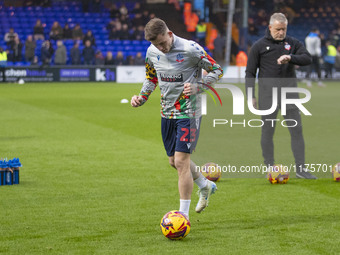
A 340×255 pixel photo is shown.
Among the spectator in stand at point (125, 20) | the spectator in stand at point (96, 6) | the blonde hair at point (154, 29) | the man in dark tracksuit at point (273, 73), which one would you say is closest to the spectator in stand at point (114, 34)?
the spectator in stand at point (125, 20)

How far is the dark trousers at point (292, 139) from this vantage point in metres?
9.34

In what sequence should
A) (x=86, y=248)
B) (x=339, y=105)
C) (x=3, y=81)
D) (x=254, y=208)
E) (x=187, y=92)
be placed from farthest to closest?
(x=3, y=81) < (x=339, y=105) < (x=254, y=208) < (x=187, y=92) < (x=86, y=248)

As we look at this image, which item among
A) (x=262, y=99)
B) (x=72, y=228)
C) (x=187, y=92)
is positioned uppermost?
(x=187, y=92)

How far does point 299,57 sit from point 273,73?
18.4 inches

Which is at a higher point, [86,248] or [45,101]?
[86,248]

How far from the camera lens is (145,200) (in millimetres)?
8133

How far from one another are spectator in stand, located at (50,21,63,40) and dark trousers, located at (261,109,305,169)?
1168 inches

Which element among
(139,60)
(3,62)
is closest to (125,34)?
(139,60)

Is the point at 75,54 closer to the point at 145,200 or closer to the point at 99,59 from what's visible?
the point at 99,59

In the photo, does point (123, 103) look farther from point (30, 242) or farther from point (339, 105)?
point (30, 242)

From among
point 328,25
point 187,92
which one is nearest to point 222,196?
point 187,92

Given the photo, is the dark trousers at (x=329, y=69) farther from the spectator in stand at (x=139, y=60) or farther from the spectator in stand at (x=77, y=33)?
the spectator in stand at (x=77, y=33)

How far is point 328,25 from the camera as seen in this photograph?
44750mm

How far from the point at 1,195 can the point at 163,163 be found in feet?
10.8
